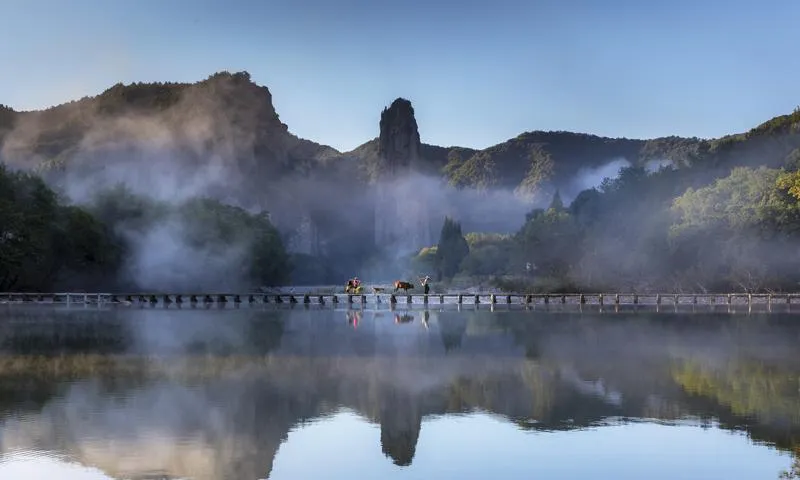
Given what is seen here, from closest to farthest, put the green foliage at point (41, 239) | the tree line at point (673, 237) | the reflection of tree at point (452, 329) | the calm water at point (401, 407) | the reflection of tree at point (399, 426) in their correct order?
the calm water at point (401, 407) < the reflection of tree at point (399, 426) < the reflection of tree at point (452, 329) < the tree line at point (673, 237) < the green foliage at point (41, 239)

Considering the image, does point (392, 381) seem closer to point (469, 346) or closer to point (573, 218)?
point (469, 346)

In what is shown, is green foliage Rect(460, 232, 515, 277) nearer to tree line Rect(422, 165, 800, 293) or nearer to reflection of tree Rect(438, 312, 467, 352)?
tree line Rect(422, 165, 800, 293)

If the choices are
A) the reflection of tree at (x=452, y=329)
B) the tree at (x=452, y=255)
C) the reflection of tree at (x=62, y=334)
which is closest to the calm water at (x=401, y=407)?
the reflection of tree at (x=62, y=334)

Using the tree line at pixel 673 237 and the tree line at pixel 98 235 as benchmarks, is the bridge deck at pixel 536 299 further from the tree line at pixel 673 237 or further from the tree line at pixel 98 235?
the tree line at pixel 98 235

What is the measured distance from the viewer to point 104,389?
79.8 feet

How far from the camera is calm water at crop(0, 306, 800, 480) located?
15906mm

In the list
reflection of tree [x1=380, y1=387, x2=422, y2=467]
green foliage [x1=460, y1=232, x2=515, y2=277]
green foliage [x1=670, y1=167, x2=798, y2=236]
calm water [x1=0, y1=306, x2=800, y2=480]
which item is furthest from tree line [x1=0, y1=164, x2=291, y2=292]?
reflection of tree [x1=380, y1=387, x2=422, y2=467]

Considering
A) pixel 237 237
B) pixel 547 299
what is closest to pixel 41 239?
pixel 547 299

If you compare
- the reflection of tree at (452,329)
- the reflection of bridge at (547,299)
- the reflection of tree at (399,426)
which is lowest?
the reflection of tree at (399,426)

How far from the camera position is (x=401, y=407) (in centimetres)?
2161

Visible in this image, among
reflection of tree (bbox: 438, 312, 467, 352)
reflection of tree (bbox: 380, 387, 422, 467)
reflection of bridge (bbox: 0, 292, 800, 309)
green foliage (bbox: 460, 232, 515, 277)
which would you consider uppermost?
green foliage (bbox: 460, 232, 515, 277)

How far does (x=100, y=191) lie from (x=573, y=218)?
60213 mm

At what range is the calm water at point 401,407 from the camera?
1591 cm

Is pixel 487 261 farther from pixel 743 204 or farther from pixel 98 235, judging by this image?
pixel 743 204
